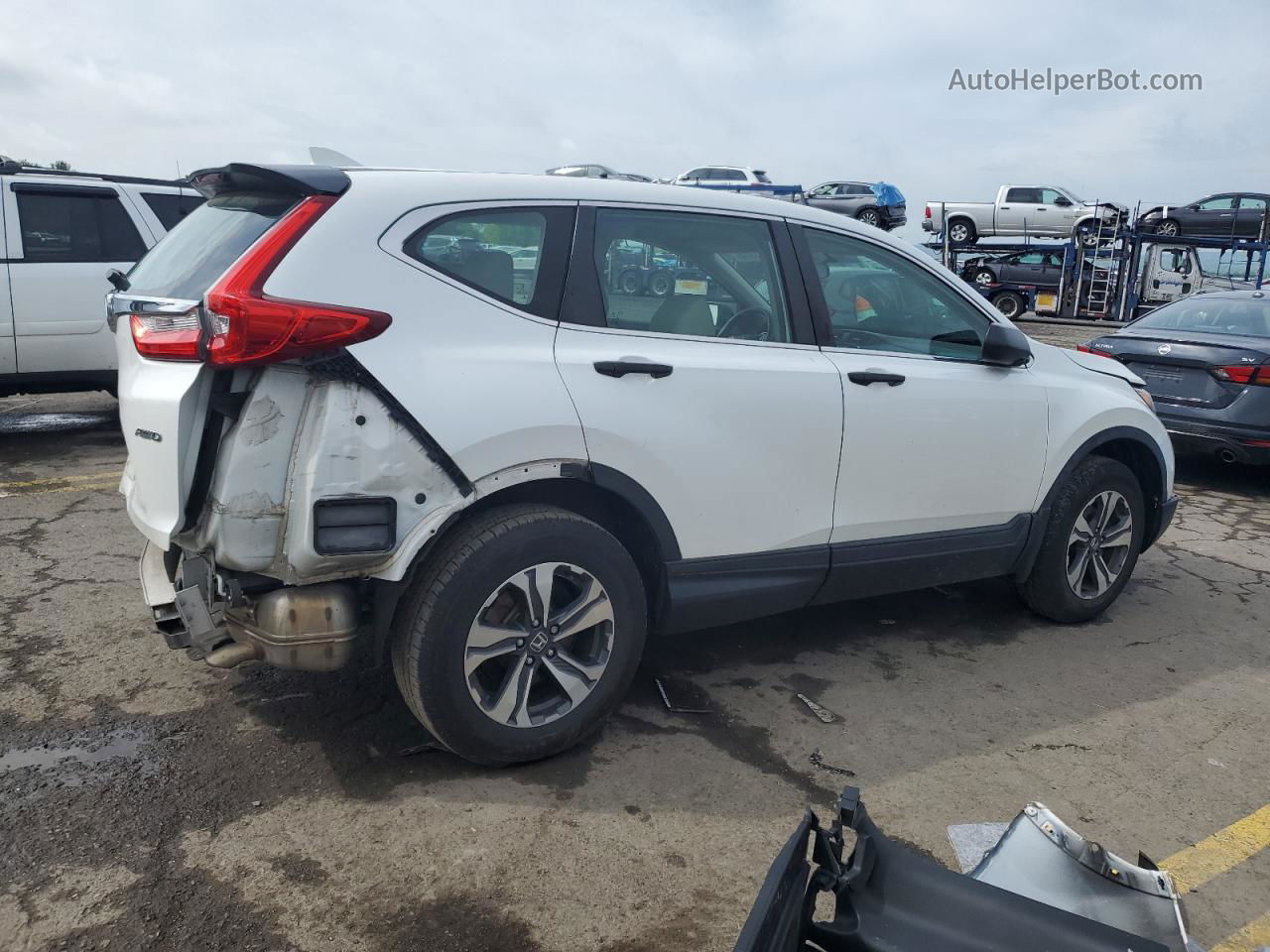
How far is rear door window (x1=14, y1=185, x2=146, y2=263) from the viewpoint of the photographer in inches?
284

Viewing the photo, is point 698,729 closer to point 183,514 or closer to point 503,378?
point 503,378

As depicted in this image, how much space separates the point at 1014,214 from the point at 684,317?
2611 centimetres

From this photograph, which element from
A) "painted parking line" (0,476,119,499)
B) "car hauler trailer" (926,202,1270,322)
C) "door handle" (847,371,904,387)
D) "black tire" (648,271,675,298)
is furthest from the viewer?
"car hauler trailer" (926,202,1270,322)

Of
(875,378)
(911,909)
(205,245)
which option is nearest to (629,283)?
(875,378)

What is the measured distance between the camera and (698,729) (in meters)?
Answer: 3.36

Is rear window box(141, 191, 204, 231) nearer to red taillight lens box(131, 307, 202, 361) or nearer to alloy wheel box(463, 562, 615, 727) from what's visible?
red taillight lens box(131, 307, 202, 361)

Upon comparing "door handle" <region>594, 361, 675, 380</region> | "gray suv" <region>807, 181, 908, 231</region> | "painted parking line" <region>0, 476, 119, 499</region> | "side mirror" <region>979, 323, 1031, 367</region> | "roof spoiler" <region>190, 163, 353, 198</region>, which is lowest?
"painted parking line" <region>0, 476, 119, 499</region>

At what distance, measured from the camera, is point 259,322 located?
2520 mm

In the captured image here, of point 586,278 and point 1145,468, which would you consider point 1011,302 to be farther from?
point 586,278

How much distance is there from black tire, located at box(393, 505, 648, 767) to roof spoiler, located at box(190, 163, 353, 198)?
1039 mm

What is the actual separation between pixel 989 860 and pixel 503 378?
5.80 feet

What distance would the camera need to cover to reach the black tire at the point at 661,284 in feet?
10.8

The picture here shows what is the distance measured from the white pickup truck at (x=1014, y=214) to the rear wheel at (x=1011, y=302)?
3021 mm

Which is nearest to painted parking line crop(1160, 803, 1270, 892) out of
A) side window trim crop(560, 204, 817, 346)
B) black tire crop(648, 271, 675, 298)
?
side window trim crop(560, 204, 817, 346)
